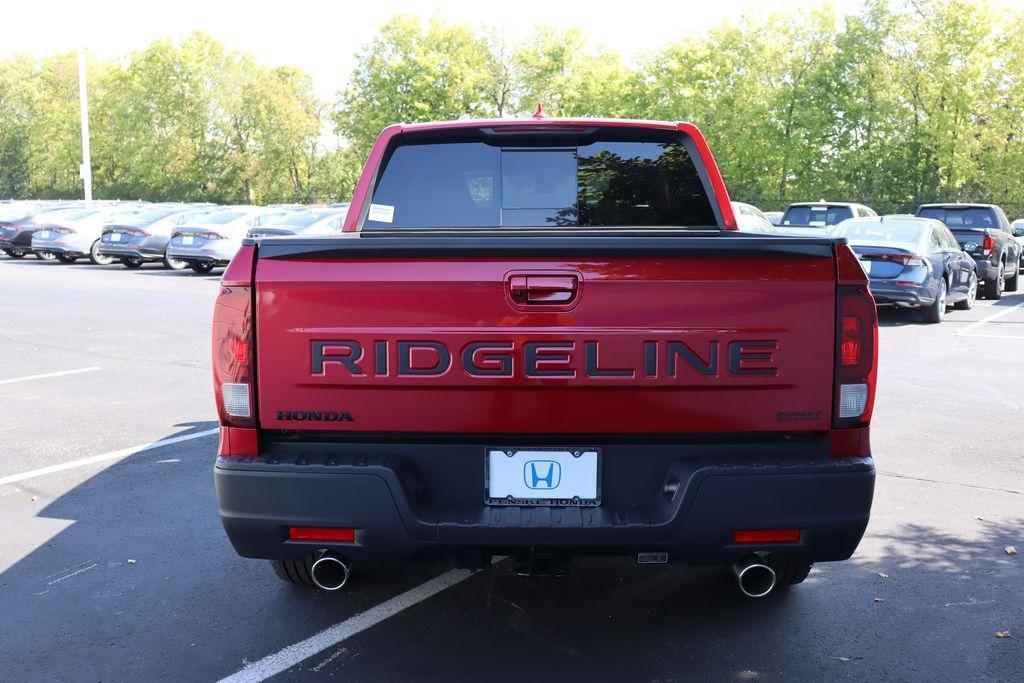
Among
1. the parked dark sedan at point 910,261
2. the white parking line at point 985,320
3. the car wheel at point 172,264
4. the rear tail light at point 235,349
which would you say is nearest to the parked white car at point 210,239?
the car wheel at point 172,264

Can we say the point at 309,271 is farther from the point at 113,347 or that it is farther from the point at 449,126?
the point at 113,347

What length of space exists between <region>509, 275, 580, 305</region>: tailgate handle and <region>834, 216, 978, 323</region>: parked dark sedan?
11538 millimetres

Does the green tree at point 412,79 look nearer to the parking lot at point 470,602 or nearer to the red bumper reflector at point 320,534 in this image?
the parking lot at point 470,602

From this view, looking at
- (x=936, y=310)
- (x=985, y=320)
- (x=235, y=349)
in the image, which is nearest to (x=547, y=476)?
(x=235, y=349)

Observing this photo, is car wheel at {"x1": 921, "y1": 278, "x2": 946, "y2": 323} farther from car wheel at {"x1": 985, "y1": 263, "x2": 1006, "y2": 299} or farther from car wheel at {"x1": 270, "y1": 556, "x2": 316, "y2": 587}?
car wheel at {"x1": 270, "y1": 556, "x2": 316, "y2": 587}

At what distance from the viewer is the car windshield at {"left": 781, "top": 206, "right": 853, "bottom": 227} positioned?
79.2ft

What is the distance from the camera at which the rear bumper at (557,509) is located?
10.3 feet

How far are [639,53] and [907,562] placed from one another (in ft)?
189

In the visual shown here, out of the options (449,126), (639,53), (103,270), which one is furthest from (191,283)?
(639,53)

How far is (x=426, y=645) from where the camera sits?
3678 mm

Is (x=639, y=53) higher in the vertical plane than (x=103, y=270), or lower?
higher

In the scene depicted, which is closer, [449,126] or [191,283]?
[449,126]

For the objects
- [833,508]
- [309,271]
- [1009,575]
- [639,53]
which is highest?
[639,53]

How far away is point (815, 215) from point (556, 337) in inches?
895
